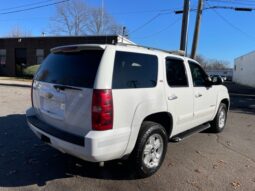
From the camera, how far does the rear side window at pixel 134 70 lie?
364cm

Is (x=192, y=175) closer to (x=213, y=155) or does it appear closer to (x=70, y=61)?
(x=213, y=155)

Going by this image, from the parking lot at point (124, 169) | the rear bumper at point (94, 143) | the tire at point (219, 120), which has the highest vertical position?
the rear bumper at point (94, 143)

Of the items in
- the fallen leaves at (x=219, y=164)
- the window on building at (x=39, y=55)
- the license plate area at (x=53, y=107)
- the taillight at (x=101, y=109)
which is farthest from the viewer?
the window on building at (x=39, y=55)

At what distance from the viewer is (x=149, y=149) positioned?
420 centimetres

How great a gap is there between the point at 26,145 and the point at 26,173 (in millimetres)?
1362

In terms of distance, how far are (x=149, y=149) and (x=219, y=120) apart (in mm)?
3451

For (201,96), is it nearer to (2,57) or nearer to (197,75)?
(197,75)

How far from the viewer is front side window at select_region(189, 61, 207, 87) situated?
5.54m

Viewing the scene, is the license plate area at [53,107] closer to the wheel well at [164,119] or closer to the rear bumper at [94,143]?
the rear bumper at [94,143]

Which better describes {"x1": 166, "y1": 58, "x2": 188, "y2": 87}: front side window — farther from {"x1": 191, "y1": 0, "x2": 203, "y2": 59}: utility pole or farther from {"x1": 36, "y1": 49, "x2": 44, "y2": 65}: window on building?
{"x1": 36, "y1": 49, "x2": 44, "y2": 65}: window on building

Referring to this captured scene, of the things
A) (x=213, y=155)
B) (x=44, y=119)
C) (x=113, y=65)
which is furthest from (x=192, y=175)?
(x=44, y=119)

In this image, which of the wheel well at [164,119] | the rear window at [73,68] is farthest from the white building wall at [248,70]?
the rear window at [73,68]

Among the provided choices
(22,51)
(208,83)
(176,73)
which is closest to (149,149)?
(176,73)

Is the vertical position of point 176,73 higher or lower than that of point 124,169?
higher
